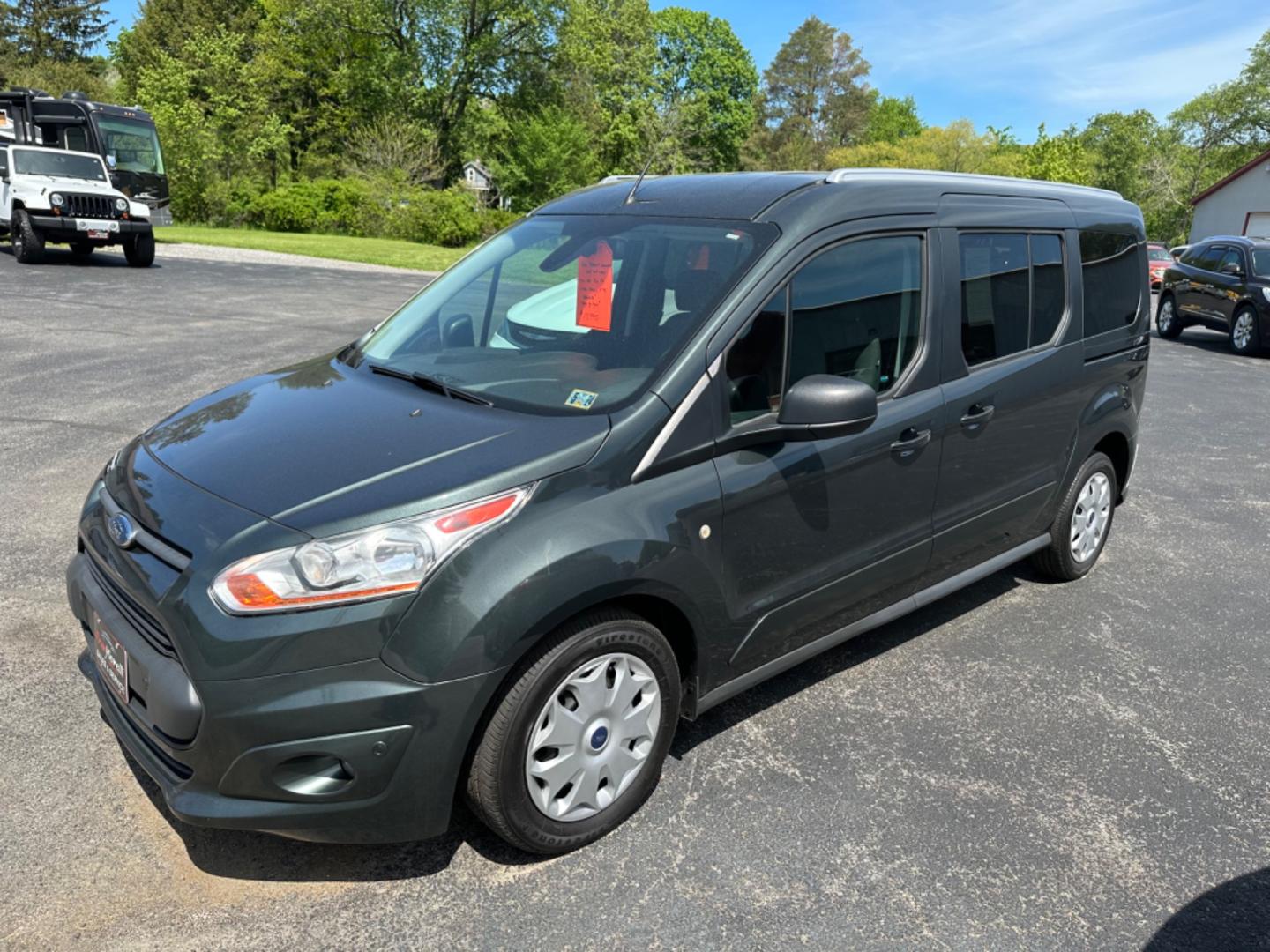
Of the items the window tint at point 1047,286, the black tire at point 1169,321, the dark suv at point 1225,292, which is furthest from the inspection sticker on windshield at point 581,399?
the black tire at point 1169,321

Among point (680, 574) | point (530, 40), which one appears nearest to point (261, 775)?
point (680, 574)

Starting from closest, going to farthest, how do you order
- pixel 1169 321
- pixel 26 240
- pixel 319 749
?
pixel 319 749
pixel 1169 321
pixel 26 240

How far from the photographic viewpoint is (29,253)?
17391 millimetres

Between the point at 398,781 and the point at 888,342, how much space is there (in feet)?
7.52

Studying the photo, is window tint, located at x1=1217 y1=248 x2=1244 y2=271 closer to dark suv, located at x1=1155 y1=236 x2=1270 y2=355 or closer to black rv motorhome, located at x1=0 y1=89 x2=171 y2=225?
dark suv, located at x1=1155 y1=236 x2=1270 y2=355

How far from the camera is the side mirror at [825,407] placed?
2.88 m

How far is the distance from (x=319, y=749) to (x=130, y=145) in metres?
26.0

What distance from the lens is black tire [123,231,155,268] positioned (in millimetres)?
17797

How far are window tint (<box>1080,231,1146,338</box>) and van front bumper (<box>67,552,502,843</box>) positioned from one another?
363cm

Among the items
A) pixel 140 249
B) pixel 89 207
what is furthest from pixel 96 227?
pixel 140 249

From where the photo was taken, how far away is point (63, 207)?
1730cm

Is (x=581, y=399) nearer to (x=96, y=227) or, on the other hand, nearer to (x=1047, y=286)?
(x=1047, y=286)

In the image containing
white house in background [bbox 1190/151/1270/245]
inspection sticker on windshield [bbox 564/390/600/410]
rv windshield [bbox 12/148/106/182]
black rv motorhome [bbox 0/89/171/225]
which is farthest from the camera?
white house in background [bbox 1190/151/1270/245]

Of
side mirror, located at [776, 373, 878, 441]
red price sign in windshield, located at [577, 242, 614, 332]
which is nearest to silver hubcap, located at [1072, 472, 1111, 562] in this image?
side mirror, located at [776, 373, 878, 441]
